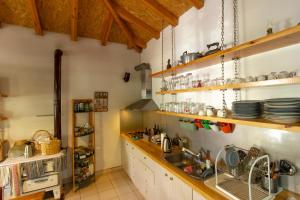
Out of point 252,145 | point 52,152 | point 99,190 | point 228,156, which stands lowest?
point 99,190

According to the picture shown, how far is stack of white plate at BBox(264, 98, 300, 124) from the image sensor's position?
105 centimetres

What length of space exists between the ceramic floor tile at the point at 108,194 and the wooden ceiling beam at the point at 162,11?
3.08m

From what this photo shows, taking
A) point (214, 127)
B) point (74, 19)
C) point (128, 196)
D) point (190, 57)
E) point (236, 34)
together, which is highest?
point (74, 19)

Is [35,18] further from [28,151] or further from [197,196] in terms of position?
[197,196]

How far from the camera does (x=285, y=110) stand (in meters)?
1.08

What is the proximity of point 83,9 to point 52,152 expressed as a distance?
97.4 inches

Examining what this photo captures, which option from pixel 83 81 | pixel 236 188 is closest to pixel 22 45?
pixel 83 81

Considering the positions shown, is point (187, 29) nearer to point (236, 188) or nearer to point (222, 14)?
point (222, 14)

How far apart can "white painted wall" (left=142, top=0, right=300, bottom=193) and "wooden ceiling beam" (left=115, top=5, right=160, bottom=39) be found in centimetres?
72

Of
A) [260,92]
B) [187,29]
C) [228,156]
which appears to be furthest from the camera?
[187,29]

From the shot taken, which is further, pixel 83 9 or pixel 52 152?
pixel 83 9

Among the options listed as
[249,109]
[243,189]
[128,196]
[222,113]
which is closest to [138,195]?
[128,196]

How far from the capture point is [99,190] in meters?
2.92

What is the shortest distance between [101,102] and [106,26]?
1560 millimetres
